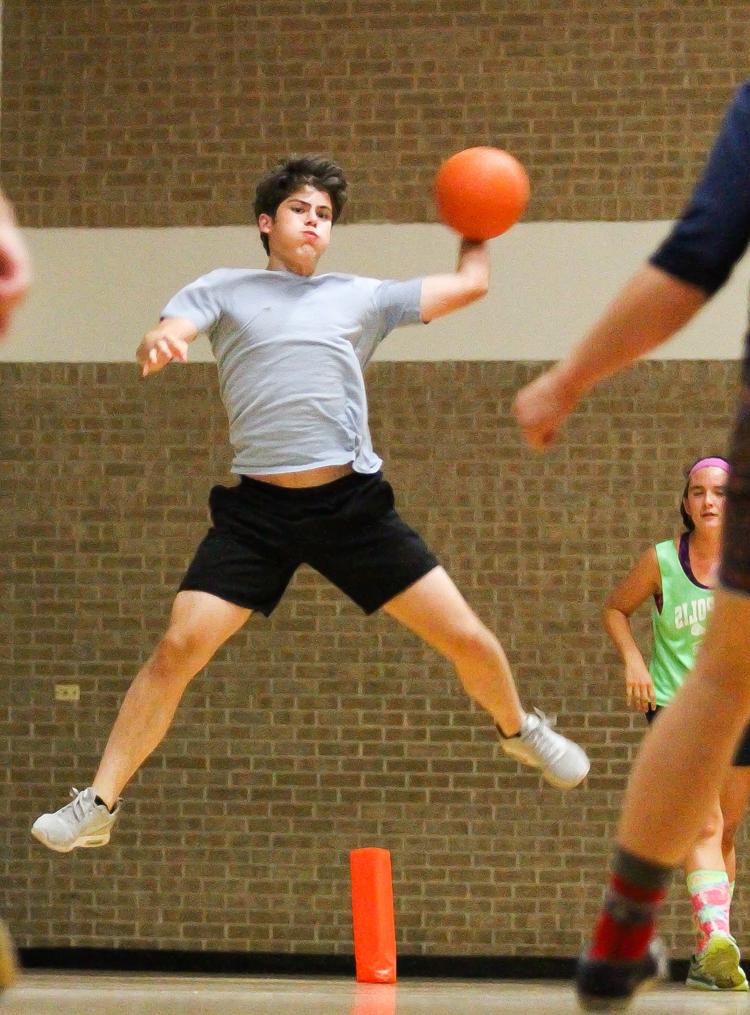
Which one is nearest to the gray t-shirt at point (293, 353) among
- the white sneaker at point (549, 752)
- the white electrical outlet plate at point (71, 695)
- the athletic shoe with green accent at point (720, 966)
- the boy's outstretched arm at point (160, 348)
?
the boy's outstretched arm at point (160, 348)

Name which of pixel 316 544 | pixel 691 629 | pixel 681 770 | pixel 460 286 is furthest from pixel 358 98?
pixel 681 770

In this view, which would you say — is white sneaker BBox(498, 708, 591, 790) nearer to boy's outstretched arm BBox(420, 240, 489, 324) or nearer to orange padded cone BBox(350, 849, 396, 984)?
boy's outstretched arm BBox(420, 240, 489, 324)

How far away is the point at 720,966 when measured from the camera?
19.7ft

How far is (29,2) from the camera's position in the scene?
9008 mm

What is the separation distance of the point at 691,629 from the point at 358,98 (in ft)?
13.0

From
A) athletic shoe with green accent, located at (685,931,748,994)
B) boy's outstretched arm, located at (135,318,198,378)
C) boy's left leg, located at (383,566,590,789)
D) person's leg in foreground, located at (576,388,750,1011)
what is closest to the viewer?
person's leg in foreground, located at (576,388,750,1011)

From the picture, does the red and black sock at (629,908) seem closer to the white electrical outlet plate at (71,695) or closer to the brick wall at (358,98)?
the white electrical outlet plate at (71,695)

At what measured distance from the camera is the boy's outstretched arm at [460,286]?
4.59m

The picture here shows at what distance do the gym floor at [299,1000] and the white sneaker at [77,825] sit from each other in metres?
0.47

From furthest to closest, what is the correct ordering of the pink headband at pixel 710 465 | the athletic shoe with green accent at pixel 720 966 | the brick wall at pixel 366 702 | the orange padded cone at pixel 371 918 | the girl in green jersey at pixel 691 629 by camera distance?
the brick wall at pixel 366 702
the orange padded cone at pixel 371 918
the pink headband at pixel 710 465
the girl in green jersey at pixel 691 629
the athletic shoe with green accent at pixel 720 966

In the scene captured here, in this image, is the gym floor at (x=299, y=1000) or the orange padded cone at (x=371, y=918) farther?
the orange padded cone at (x=371, y=918)

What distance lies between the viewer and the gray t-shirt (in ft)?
14.7

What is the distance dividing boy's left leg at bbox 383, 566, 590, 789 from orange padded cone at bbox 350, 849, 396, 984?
2.28m

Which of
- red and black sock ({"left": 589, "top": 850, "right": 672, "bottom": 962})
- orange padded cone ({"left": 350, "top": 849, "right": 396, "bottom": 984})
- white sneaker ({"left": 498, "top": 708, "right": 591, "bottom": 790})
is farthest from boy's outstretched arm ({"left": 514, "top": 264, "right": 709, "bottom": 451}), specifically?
orange padded cone ({"left": 350, "top": 849, "right": 396, "bottom": 984})
